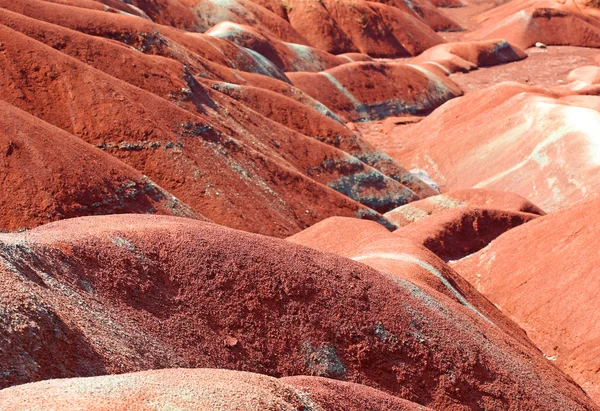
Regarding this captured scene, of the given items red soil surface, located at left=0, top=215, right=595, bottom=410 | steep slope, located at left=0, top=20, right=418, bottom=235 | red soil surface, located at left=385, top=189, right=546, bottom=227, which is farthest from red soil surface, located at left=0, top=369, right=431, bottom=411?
red soil surface, located at left=385, top=189, right=546, bottom=227

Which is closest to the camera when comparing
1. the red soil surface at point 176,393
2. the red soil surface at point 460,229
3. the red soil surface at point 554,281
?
the red soil surface at point 176,393

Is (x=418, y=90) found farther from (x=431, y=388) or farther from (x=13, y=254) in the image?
(x=13, y=254)

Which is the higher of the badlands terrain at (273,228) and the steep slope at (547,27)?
the badlands terrain at (273,228)

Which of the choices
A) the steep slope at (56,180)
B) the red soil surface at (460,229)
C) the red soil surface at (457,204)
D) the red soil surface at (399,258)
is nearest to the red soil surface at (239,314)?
the red soil surface at (399,258)

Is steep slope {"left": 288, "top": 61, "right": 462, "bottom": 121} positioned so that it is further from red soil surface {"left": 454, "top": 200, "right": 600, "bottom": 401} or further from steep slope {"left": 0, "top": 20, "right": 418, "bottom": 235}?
red soil surface {"left": 454, "top": 200, "right": 600, "bottom": 401}

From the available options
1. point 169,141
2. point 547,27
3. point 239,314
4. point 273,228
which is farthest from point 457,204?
point 547,27

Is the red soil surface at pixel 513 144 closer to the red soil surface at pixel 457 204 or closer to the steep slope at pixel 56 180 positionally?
the red soil surface at pixel 457 204

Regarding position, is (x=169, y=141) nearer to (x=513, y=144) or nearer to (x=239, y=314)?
(x=239, y=314)
